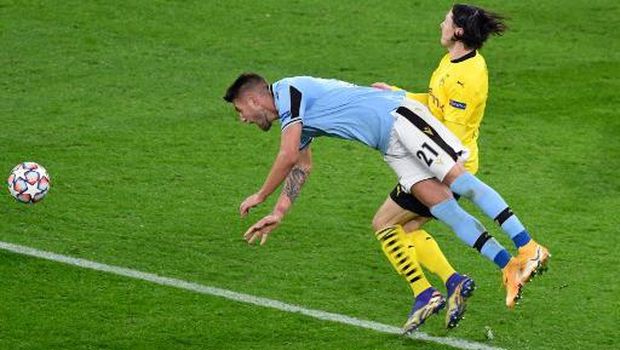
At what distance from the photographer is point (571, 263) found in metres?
12.2

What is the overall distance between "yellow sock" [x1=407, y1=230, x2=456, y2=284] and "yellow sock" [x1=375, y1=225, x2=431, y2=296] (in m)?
0.08

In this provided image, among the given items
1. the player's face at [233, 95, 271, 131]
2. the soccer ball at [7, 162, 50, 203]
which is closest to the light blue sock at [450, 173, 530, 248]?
the player's face at [233, 95, 271, 131]

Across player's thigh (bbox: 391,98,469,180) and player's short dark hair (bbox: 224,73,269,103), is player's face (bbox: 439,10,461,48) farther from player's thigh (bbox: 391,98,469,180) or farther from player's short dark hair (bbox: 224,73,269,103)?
player's short dark hair (bbox: 224,73,269,103)

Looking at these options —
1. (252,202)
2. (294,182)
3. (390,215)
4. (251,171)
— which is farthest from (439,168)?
(251,171)

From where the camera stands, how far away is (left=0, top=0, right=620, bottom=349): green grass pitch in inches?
432

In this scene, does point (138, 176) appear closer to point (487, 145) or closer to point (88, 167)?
point (88, 167)

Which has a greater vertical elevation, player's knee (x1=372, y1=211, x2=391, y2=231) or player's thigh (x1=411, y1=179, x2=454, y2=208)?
player's thigh (x1=411, y1=179, x2=454, y2=208)

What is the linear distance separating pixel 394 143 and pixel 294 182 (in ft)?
2.79

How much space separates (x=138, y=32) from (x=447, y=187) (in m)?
8.58

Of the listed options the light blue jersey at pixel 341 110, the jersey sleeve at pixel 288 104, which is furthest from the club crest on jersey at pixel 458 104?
the jersey sleeve at pixel 288 104

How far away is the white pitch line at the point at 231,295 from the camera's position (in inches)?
420

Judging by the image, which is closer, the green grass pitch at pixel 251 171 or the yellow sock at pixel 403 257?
the yellow sock at pixel 403 257

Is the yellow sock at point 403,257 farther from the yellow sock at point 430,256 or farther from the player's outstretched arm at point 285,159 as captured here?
the player's outstretched arm at point 285,159

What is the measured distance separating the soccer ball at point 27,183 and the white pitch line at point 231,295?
16.3 inches
